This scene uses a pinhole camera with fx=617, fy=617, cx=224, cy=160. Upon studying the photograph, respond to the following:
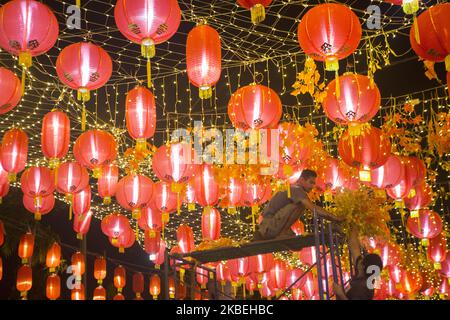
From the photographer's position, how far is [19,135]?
22.2 feet

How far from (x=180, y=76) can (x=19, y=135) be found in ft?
7.59

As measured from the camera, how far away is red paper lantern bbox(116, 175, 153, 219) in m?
7.35

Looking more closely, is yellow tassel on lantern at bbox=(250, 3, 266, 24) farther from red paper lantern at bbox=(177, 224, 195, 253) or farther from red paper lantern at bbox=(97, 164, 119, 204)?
red paper lantern at bbox=(177, 224, 195, 253)

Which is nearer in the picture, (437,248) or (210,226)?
(210,226)

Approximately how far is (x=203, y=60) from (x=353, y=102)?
4.60 ft

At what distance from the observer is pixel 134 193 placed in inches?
289

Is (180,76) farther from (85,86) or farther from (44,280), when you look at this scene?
(44,280)

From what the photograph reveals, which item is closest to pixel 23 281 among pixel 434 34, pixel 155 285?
pixel 155 285

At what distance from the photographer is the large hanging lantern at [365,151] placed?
6.37m

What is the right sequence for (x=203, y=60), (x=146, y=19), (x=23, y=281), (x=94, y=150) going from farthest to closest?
(x=23, y=281), (x=94, y=150), (x=203, y=60), (x=146, y=19)

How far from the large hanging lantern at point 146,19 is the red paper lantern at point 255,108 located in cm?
122

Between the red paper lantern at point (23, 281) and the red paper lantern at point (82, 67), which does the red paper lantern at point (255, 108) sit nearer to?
the red paper lantern at point (82, 67)

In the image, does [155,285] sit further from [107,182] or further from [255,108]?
[255,108]
